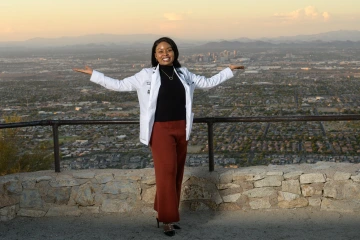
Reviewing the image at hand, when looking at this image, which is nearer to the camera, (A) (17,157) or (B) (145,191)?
(B) (145,191)

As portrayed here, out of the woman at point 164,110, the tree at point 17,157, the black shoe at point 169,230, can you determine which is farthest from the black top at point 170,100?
the tree at point 17,157

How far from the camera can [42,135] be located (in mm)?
8453

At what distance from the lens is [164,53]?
3975 mm

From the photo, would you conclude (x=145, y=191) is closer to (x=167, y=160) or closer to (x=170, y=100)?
(x=167, y=160)

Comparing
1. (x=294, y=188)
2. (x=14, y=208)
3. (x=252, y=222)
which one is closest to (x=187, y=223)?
(x=252, y=222)

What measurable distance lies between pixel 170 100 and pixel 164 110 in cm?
9

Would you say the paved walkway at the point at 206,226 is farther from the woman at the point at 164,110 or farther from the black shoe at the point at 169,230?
the woman at the point at 164,110

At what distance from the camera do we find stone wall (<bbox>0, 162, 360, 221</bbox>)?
15.2 feet

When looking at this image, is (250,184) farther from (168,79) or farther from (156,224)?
(168,79)

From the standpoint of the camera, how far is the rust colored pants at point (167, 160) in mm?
3939


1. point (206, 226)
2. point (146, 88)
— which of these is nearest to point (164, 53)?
point (146, 88)

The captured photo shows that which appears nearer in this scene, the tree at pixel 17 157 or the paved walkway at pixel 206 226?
the paved walkway at pixel 206 226

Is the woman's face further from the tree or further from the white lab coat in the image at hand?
the tree

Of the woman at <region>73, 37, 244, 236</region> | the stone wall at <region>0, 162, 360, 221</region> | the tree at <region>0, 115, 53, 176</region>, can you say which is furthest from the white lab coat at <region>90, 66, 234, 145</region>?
the tree at <region>0, 115, 53, 176</region>
